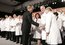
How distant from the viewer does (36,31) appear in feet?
24.7

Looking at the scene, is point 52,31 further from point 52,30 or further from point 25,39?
point 25,39

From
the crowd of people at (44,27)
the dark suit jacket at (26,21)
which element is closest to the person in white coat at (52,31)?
the crowd of people at (44,27)

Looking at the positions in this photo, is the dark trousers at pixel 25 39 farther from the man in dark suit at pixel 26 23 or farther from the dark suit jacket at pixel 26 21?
the dark suit jacket at pixel 26 21

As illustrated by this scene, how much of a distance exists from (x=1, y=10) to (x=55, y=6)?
2071 centimetres

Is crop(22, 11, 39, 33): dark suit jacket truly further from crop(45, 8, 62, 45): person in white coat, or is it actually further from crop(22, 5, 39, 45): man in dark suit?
crop(45, 8, 62, 45): person in white coat

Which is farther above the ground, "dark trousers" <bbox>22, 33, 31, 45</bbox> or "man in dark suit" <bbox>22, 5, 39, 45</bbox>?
"man in dark suit" <bbox>22, 5, 39, 45</bbox>

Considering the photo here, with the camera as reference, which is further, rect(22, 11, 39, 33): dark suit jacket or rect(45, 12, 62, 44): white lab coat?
rect(22, 11, 39, 33): dark suit jacket

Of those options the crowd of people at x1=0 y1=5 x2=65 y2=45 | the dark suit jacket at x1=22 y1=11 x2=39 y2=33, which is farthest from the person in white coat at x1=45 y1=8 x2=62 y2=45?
the dark suit jacket at x1=22 y1=11 x2=39 y2=33

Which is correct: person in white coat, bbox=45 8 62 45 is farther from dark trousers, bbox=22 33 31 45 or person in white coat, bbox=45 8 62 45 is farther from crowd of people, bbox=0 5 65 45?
dark trousers, bbox=22 33 31 45

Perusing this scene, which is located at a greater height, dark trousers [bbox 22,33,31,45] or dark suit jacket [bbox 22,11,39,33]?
dark suit jacket [bbox 22,11,39,33]

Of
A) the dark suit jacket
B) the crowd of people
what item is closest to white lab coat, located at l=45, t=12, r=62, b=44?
the crowd of people

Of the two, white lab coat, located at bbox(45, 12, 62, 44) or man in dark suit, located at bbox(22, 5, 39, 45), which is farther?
man in dark suit, located at bbox(22, 5, 39, 45)

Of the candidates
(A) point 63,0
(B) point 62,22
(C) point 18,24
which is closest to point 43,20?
(B) point 62,22

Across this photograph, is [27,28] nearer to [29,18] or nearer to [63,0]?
[29,18]
